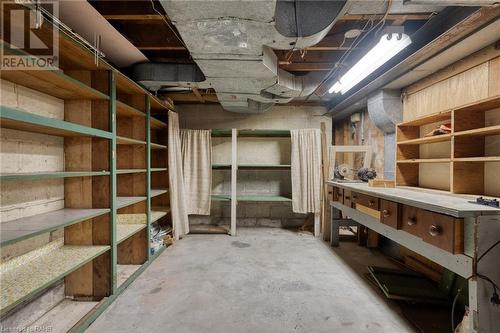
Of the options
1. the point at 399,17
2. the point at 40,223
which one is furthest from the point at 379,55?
the point at 40,223

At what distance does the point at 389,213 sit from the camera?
70.1 inches

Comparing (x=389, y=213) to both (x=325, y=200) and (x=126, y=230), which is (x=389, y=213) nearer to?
(x=325, y=200)

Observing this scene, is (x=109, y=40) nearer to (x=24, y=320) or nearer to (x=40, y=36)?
(x=40, y=36)

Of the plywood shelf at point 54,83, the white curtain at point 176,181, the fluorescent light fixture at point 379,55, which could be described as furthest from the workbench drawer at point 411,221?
the white curtain at point 176,181

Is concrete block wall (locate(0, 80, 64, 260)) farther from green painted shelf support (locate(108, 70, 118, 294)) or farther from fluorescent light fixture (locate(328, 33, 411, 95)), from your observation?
fluorescent light fixture (locate(328, 33, 411, 95))

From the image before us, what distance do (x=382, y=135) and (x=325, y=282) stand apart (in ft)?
7.50

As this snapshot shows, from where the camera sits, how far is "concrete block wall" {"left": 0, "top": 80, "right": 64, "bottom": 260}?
1510mm

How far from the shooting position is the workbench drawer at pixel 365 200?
1.99 m

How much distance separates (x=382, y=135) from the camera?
336cm

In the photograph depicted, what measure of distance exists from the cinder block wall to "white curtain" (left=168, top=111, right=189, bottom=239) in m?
0.74

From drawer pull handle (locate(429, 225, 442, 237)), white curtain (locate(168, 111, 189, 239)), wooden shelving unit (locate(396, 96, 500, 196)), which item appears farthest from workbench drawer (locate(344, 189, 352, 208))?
white curtain (locate(168, 111, 189, 239))

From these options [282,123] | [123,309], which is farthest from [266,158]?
[123,309]

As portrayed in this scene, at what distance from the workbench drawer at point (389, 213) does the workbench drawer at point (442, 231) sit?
0.71ft

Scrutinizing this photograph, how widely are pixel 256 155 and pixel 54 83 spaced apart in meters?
3.12
